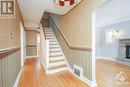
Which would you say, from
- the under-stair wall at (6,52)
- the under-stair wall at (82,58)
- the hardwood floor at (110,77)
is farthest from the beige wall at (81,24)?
the under-stair wall at (6,52)

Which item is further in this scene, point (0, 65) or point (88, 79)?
point (88, 79)

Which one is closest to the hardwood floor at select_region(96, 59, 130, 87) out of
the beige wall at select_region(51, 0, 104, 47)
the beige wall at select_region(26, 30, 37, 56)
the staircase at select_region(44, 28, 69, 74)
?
the beige wall at select_region(51, 0, 104, 47)

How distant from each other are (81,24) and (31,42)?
18.7ft

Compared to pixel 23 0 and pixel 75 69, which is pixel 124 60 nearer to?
pixel 75 69

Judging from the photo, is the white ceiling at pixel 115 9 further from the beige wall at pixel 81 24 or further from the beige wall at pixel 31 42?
the beige wall at pixel 31 42

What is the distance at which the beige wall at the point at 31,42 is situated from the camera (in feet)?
25.7

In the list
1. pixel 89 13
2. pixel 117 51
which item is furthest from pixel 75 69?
pixel 117 51

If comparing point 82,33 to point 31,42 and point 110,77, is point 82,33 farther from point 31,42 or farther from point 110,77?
point 31,42

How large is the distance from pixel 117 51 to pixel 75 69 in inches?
142

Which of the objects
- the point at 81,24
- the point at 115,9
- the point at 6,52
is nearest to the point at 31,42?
the point at 81,24

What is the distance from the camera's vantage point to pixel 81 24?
3.15 metres

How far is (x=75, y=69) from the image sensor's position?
3.51 metres

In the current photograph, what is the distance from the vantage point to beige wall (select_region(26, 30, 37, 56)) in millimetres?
7840

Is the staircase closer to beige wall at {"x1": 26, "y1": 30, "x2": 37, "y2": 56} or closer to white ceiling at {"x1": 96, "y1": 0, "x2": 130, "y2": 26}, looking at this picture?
white ceiling at {"x1": 96, "y1": 0, "x2": 130, "y2": 26}
